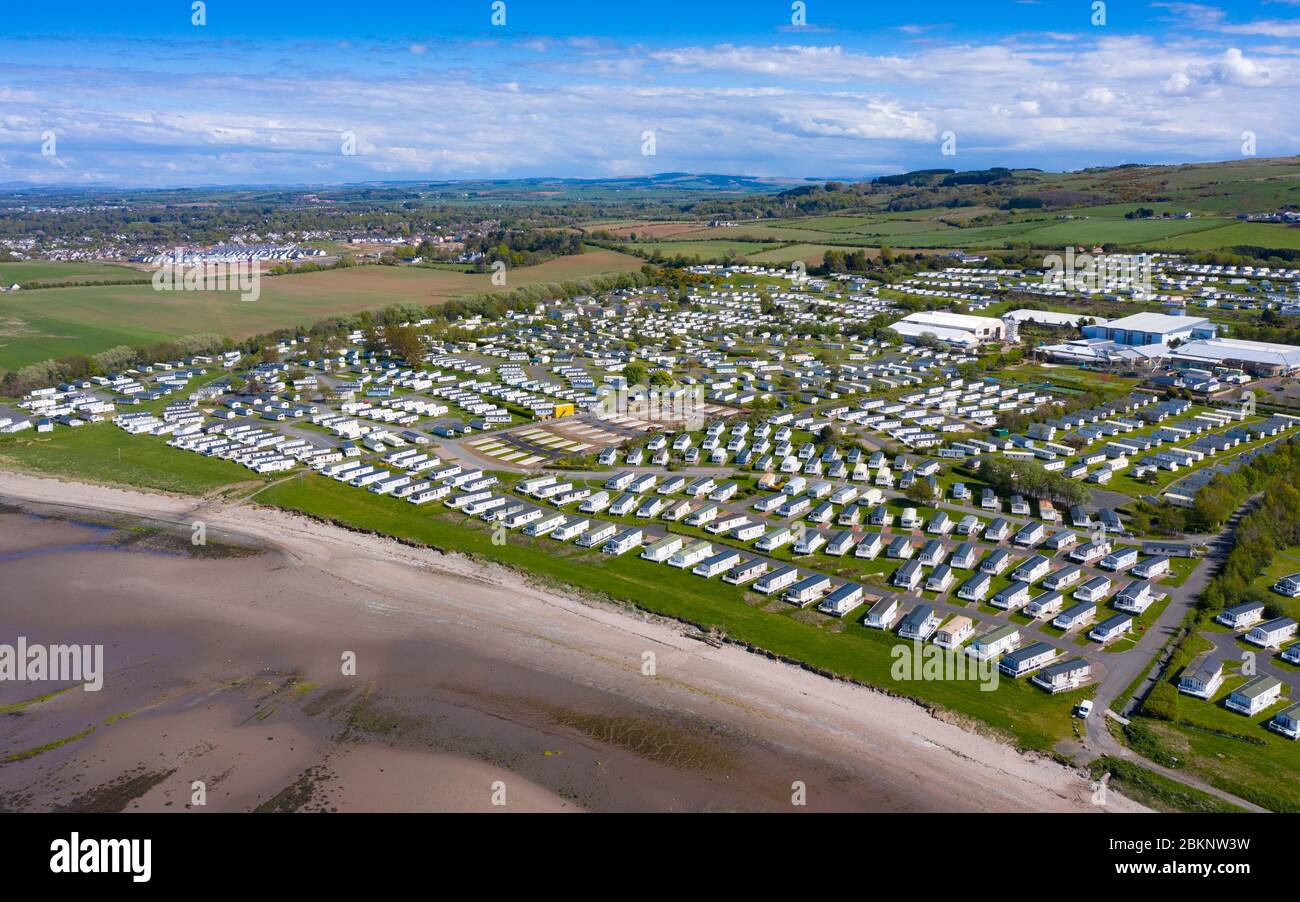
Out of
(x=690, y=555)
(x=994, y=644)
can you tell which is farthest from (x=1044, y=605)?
(x=690, y=555)

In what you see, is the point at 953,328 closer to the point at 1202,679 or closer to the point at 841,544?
the point at 841,544

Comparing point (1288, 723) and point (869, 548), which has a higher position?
point (869, 548)

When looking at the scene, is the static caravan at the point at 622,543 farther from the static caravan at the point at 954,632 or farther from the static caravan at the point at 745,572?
the static caravan at the point at 954,632

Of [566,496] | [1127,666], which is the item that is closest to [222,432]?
[566,496]

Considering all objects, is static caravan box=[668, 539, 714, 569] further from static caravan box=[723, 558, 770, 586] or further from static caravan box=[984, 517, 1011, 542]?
static caravan box=[984, 517, 1011, 542]

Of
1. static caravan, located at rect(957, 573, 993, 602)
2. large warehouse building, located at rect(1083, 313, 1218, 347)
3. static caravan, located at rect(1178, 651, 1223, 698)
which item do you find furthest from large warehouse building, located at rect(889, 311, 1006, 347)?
static caravan, located at rect(1178, 651, 1223, 698)

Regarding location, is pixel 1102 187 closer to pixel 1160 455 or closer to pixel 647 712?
pixel 1160 455
